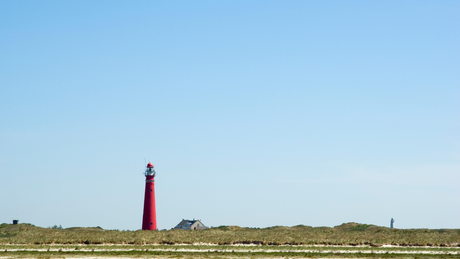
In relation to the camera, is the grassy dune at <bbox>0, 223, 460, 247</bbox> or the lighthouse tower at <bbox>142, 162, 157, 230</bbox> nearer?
the grassy dune at <bbox>0, 223, 460, 247</bbox>

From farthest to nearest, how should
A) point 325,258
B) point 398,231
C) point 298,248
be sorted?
point 398,231
point 298,248
point 325,258

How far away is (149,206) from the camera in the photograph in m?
88.8

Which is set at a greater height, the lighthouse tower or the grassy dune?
the lighthouse tower

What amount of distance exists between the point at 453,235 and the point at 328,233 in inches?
617

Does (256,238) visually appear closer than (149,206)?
Yes

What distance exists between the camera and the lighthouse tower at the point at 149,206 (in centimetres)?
8856

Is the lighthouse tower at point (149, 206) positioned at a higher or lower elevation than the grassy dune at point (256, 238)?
higher

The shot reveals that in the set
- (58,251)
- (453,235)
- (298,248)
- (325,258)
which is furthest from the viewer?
(453,235)

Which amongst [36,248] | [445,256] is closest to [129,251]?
[36,248]

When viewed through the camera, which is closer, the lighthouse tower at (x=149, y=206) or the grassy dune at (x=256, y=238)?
the grassy dune at (x=256, y=238)

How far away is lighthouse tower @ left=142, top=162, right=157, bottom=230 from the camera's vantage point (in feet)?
291

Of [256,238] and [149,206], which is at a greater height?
[149,206]

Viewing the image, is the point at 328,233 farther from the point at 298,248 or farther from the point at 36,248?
the point at 36,248

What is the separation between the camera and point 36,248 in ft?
196
